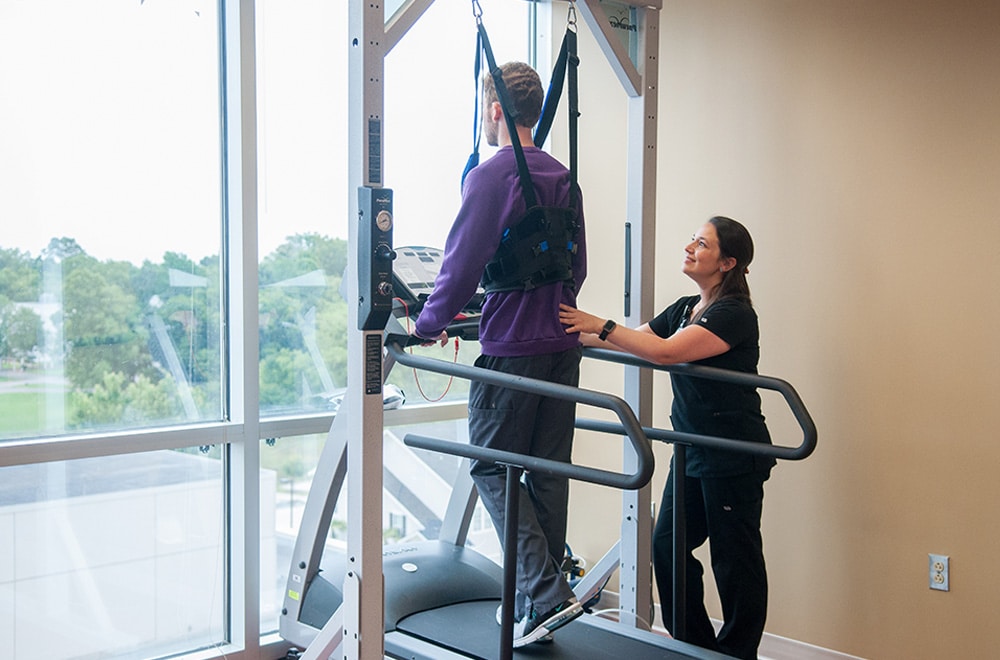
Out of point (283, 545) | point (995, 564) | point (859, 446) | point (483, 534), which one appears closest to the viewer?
point (995, 564)

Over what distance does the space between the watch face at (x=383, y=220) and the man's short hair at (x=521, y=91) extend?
0.49m

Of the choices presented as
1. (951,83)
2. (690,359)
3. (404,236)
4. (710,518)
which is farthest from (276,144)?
(951,83)

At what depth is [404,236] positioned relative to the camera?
13.8ft

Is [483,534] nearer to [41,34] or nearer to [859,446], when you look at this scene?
[859,446]

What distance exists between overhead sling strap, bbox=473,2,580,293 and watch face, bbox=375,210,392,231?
327 mm

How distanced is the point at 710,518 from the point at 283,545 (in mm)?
1676

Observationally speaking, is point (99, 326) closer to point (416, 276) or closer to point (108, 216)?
point (108, 216)

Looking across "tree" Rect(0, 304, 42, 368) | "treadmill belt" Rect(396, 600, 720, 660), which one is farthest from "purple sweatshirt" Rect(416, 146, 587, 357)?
"tree" Rect(0, 304, 42, 368)

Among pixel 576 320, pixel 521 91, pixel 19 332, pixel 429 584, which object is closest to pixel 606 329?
pixel 576 320

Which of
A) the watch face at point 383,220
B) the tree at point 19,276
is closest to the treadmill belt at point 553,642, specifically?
the watch face at point 383,220

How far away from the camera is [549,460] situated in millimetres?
2393

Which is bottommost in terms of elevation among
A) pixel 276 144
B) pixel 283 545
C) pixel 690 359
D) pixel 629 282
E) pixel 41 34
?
pixel 283 545

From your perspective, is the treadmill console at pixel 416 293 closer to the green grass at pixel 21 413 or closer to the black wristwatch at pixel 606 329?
the black wristwatch at pixel 606 329

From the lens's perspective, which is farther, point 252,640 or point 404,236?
point 404,236
